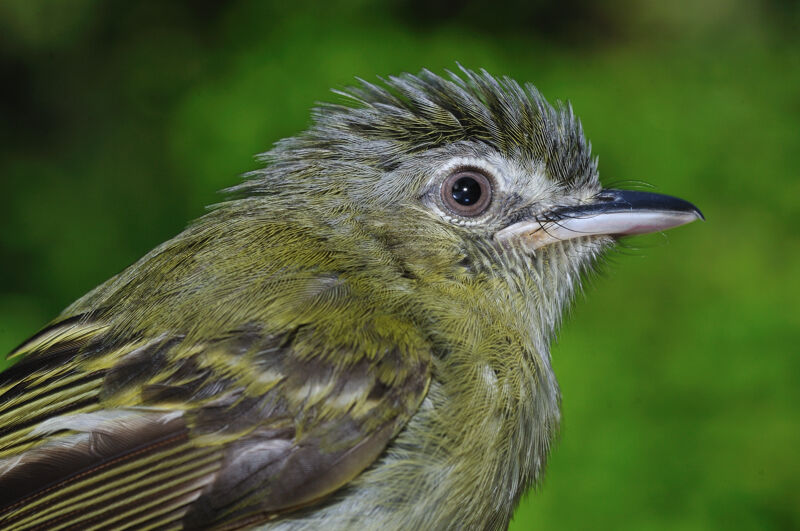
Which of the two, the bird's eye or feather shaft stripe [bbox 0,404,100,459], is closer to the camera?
feather shaft stripe [bbox 0,404,100,459]

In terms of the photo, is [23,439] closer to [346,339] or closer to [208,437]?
[208,437]

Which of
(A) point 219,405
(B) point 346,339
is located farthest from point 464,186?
(A) point 219,405

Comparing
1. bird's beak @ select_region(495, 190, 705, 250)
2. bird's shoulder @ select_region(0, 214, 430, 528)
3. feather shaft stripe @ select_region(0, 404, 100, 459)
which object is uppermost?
bird's beak @ select_region(495, 190, 705, 250)

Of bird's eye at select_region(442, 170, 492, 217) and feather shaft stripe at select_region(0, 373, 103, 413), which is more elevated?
bird's eye at select_region(442, 170, 492, 217)

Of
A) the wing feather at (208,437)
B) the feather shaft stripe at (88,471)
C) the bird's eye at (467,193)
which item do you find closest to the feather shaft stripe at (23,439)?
the wing feather at (208,437)

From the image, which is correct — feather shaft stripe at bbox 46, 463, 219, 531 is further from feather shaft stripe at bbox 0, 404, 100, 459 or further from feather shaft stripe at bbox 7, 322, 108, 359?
feather shaft stripe at bbox 7, 322, 108, 359

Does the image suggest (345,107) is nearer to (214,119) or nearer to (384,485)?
(384,485)

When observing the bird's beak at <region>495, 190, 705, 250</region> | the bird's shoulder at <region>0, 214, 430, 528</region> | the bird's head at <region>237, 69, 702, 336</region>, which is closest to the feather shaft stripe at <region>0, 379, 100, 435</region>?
the bird's shoulder at <region>0, 214, 430, 528</region>

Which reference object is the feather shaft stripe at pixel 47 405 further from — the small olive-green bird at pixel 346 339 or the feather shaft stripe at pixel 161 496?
the feather shaft stripe at pixel 161 496

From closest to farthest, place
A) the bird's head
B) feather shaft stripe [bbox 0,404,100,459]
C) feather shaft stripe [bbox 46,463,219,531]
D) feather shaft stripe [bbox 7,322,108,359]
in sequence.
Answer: feather shaft stripe [bbox 46,463,219,531]
feather shaft stripe [bbox 0,404,100,459]
feather shaft stripe [bbox 7,322,108,359]
the bird's head
